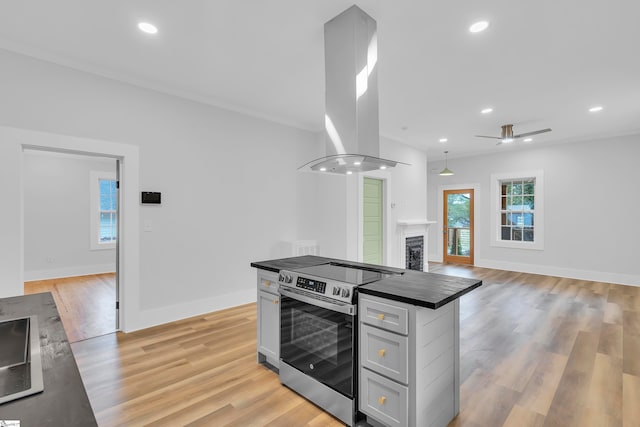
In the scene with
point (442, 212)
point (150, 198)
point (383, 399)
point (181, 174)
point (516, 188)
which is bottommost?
point (383, 399)

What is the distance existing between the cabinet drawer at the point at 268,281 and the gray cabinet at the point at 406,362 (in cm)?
87

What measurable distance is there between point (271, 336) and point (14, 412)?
6.34 feet

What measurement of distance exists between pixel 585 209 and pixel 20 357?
7.97 metres

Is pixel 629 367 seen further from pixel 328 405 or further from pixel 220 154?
pixel 220 154

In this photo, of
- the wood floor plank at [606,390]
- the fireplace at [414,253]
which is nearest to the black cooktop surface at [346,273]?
the wood floor plank at [606,390]

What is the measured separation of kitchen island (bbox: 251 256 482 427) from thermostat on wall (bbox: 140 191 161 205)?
2373mm

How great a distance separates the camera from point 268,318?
8.54 ft

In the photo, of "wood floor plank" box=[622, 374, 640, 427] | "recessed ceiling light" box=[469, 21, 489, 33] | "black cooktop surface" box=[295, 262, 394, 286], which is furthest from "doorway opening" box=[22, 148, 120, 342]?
"wood floor plank" box=[622, 374, 640, 427]

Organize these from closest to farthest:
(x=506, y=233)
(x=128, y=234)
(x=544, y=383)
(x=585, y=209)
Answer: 1. (x=544, y=383)
2. (x=128, y=234)
3. (x=585, y=209)
4. (x=506, y=233)

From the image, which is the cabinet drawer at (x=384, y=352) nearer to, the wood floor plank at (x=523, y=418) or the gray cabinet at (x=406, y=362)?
the gray cabinet at (x=406, y=362)

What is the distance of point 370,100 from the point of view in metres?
2.38

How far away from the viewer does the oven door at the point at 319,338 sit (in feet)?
6.36

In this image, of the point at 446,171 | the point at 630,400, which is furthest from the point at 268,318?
the point at 446,171

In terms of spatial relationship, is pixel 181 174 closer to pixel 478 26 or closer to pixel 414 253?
pixel 478 26
